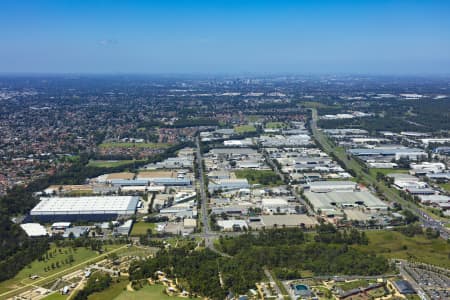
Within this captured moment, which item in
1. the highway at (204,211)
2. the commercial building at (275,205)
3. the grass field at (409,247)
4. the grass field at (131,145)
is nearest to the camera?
the grass field at (409,247)

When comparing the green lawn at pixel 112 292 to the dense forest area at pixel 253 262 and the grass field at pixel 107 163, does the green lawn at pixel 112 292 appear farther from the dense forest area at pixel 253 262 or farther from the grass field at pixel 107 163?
the grass field at pixel 107 163

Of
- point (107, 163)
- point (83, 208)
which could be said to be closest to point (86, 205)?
point (83, 208)

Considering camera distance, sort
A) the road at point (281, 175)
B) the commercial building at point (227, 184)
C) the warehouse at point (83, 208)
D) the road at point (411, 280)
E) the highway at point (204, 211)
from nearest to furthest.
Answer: the road at point (411, 280), the highway at point (204, 211), the warehouse at point (83, 208), the road at point (281, 175), the commercial building at point (227, 184)

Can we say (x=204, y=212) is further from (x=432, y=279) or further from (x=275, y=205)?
(x=432, y=279)

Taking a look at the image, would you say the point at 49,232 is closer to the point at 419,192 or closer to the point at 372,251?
the point at 372,251

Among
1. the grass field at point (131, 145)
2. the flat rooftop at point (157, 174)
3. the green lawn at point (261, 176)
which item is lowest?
the green lawn at point (261, 176)

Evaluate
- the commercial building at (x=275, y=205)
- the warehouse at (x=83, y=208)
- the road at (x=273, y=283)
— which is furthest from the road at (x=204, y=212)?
the warehouse at (x=83, y=208)

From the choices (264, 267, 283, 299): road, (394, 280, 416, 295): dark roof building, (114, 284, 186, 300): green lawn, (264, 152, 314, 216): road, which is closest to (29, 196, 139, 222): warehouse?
(114, 284, 186, 300): green lawn
